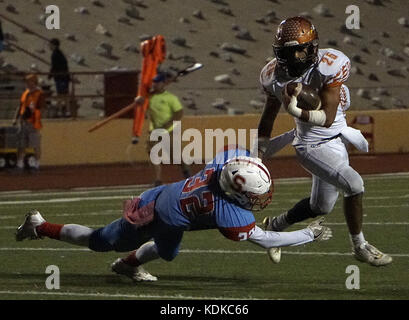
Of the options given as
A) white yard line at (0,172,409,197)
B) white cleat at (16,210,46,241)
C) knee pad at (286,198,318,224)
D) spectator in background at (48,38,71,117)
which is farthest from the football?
spectator in background at (48,38,71,117)

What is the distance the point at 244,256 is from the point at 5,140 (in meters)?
10.7

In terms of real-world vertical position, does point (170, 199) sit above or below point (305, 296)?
above

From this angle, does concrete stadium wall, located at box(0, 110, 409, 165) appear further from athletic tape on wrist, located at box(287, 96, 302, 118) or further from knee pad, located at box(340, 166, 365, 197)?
athletic tape on wrist, located at box(287, 96, 302, 118)

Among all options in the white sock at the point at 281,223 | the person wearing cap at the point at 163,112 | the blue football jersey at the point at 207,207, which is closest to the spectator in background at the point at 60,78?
the person wearing cap at the point at 163,112

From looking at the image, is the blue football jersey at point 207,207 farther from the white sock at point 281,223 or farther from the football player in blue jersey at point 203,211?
the white sock at point 281,223

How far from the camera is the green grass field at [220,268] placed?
7.58 meters

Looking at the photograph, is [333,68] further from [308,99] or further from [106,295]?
[106,295]

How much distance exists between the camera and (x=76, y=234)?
7992 millimetres

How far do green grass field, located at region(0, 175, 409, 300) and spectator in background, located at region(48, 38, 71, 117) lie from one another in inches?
367

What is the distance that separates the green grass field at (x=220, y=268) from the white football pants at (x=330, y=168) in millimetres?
552

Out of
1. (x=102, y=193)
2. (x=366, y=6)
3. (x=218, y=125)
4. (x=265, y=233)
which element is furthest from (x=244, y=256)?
(x=366, y=6)

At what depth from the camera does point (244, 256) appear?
31.0ft

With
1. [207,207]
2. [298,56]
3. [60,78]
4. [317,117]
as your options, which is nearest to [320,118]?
[317,117]
